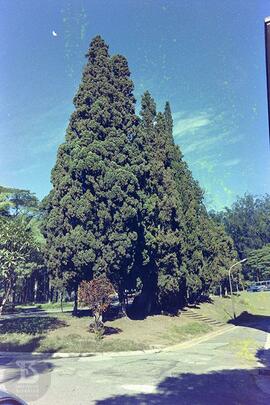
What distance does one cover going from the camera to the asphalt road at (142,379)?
908cm

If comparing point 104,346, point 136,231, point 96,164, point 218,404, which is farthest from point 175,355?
point 96,164

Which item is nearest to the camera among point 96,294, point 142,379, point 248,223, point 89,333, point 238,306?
point 142,379

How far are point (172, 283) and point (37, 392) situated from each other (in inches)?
723

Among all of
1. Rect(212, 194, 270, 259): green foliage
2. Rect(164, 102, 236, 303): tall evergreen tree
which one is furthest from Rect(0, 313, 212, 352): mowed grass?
Rect(212, 194, 270, 259): green foliage

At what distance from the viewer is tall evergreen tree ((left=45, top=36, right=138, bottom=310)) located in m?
21.8

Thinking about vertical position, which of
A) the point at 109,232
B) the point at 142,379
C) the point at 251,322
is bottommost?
the point at 251,322

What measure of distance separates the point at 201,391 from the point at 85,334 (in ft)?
35.2

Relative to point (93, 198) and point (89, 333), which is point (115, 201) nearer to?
point (93, 198)

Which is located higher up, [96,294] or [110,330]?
[96,294]

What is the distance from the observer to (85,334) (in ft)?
64.1

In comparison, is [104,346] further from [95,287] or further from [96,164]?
[96,164]

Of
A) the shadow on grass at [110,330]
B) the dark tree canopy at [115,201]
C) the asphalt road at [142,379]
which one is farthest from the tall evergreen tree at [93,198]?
the asphalt road at [142,379]

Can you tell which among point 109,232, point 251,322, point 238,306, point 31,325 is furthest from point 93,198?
point 238,306

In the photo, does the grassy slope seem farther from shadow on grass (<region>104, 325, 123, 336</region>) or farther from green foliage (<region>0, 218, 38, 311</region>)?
green foliage (<region>0, 218, 38, 311</region>)
